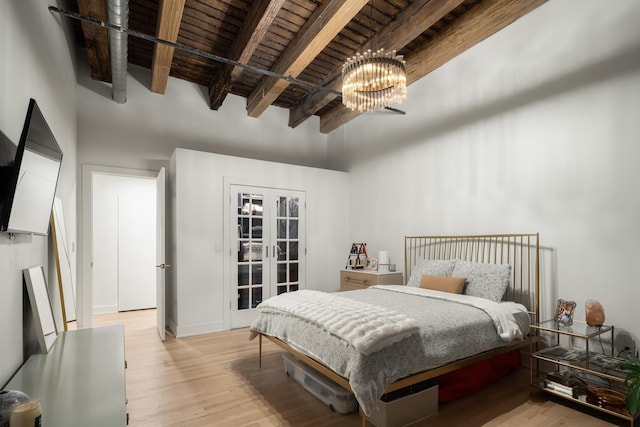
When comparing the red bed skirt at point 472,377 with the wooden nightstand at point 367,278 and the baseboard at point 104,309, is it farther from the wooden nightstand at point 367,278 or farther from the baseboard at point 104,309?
the baseboard at point 104,309

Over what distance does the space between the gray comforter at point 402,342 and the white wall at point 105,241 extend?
3.92 meters

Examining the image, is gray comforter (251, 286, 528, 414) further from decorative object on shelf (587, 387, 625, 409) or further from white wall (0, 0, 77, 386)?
white wall (0, 0, 77, 386)

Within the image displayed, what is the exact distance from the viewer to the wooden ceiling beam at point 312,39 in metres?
2.92

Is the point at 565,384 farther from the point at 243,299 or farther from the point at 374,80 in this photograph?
the point at 243,299

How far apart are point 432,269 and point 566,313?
4.29 feet

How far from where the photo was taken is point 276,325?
2.85 m

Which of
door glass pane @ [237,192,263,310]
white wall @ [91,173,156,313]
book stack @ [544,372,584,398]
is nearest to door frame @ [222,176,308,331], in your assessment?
door glass pane @ [237,192,263,310]

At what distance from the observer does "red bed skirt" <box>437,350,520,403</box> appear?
2523 millimetres

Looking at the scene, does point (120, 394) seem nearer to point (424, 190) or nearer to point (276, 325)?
point (276, 325)

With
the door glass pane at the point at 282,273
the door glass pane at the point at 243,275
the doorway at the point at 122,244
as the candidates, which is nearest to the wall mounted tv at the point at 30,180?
the door glass pane at the point at 243,275

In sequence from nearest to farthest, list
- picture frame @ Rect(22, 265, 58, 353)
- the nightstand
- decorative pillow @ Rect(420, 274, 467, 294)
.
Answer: picture frame @ Rect(22, 265, 58, 353), the nightstand, decorative pillow @ Rect(420, 274, 467, 294)

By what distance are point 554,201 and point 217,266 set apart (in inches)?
155

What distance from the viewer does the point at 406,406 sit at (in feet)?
7.27

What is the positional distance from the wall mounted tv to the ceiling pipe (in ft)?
4.50
